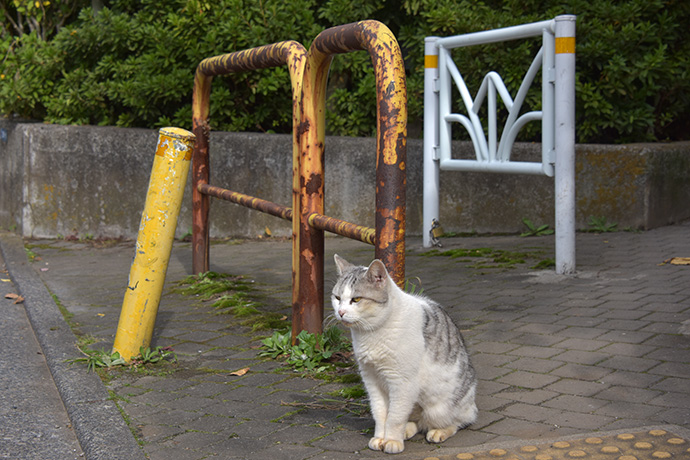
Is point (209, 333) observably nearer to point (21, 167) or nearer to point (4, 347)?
point (4, 347)

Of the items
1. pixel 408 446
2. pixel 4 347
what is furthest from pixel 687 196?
pixel 4 347

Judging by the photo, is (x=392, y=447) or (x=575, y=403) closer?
(x=392, y=447)

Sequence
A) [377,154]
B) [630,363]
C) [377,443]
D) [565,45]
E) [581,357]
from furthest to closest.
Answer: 1. [565,45]
2. [581,357]
3. [630,363]
4. [377,154]
5. [377,443]

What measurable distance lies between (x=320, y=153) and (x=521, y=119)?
2.23 m

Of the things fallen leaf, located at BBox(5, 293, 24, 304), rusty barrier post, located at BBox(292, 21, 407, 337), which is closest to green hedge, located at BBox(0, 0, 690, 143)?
fallen leaf, located at BBox(5, 293, 24, 304)

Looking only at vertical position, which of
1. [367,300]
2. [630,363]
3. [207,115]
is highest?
[207,115]

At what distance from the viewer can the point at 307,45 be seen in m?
7.38

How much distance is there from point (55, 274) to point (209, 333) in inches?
84.8

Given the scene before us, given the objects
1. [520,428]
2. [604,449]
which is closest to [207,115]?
[520,428]

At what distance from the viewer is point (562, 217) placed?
507 centimetres

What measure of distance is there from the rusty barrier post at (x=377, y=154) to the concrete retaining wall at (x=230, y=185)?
341 centimetres

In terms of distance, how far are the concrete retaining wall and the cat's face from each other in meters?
4.38

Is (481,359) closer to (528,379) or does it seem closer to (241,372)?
(528,379)

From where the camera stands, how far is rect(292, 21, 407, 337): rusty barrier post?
117 inches
